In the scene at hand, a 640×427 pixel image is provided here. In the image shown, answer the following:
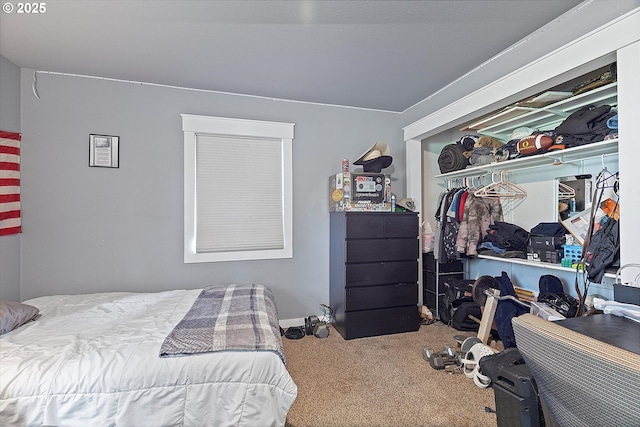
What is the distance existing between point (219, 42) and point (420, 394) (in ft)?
9.18

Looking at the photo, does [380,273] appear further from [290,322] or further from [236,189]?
[236,189]

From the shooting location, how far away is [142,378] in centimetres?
131

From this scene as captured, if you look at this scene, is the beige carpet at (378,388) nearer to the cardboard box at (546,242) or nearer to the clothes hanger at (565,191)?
the cardboard box at (546,242)

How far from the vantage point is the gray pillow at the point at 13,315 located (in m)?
1.60

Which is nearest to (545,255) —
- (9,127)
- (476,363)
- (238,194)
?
(476,363)

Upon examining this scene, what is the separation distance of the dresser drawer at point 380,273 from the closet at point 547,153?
821 millimetres

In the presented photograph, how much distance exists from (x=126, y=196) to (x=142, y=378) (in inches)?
75.9

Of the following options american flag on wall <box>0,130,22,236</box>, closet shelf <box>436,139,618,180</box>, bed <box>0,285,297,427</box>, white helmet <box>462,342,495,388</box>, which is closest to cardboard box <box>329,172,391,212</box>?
closet shelf <box>436,139,618,180</box>

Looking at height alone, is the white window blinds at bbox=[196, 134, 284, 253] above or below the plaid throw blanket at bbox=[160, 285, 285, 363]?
above

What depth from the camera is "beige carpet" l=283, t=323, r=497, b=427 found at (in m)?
1.70

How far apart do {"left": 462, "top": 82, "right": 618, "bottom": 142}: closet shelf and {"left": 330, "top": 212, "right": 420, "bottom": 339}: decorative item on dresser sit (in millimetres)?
1190

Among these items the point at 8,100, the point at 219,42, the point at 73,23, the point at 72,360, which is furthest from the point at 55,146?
the point at 72,360

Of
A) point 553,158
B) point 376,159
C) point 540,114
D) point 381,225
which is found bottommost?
point 381,225

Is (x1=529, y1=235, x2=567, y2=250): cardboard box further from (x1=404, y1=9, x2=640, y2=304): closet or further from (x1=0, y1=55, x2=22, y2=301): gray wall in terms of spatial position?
(x1=0, y1=55, x2=22, y2=301): gray wall
